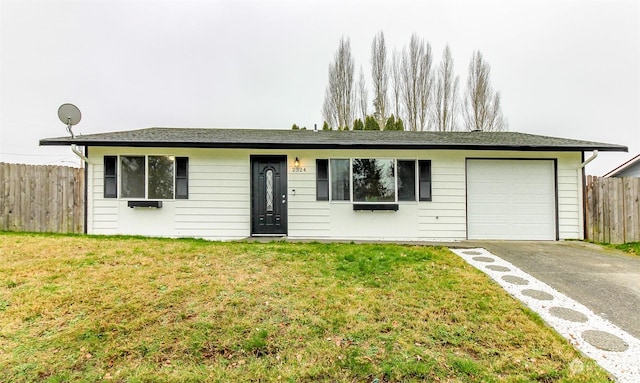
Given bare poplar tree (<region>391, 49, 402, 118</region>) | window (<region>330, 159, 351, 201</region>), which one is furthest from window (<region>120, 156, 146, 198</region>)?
bare poplar tree (<region>391, 49, 402, 118</region>)

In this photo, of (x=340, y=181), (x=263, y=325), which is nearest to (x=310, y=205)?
(x=340, y=181)

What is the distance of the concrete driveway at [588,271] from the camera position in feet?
9.86

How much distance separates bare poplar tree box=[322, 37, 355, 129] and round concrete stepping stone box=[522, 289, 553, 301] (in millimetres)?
14776

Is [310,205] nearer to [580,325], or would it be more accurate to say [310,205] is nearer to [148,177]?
[148,177]

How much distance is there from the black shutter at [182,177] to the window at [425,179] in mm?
5785

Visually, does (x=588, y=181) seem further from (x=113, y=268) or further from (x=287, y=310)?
(x=113, y=268)

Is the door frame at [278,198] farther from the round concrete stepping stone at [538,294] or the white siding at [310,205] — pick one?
the round concrete stepping stone at [538,294]

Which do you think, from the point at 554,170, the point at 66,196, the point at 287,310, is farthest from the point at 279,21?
the point at 287,310

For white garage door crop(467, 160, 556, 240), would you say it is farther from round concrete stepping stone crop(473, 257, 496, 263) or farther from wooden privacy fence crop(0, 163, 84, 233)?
wooden privacy fence crop(0, 163, 84, 233)

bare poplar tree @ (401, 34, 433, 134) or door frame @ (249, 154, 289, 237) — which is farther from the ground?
bare poplar tree @ (401, 34, 433, 134)

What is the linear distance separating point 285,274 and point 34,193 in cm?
731

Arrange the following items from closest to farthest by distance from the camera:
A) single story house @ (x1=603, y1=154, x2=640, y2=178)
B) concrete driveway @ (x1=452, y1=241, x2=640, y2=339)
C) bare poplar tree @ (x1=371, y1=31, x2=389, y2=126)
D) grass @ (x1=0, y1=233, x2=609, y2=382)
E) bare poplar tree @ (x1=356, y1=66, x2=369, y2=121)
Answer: grass @ (x1=0, y1=233, x2=609, y2=382)
concrete driveway @ (x1=452, y1=241, x2=640, y2=339)
single story house @ (x1=603, y1=154, x2=640, y2=178)
bare poplar tree @ (x1=371, y1=31, x2=389, y2=126)
bare poplar tree @ (x1=356, y1=66, x2=369, y2=121)

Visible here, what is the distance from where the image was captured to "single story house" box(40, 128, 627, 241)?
6.76 m

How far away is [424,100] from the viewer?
55.9 feet
